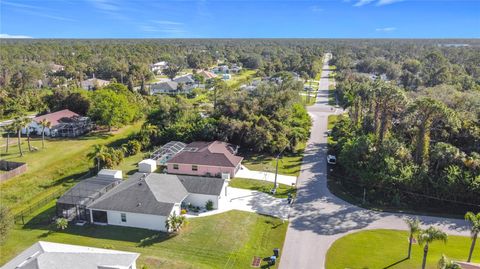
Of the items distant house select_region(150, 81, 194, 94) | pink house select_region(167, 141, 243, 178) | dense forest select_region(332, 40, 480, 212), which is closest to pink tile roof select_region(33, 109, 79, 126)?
pink house select_region(167, 141, 243, 178)

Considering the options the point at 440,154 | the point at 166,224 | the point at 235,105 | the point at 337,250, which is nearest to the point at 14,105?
the point at 235,105

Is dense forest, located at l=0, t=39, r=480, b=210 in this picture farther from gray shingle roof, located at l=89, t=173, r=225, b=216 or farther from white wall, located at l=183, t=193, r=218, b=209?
white wall, located at l=183, t=193, r=218, b=209

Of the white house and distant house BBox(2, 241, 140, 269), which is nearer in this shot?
distant house BBox(2, 241, 140, 269)

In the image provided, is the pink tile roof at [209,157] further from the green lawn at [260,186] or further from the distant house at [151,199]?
the distant house at [151,199]

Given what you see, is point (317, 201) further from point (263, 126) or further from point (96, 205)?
point (96, 205)

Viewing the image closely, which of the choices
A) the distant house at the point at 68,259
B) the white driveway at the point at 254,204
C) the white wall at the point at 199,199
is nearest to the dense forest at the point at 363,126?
the white driveway at the point at 254,204

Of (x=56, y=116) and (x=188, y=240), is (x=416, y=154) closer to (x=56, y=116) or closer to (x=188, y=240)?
(x=188, y=240)
